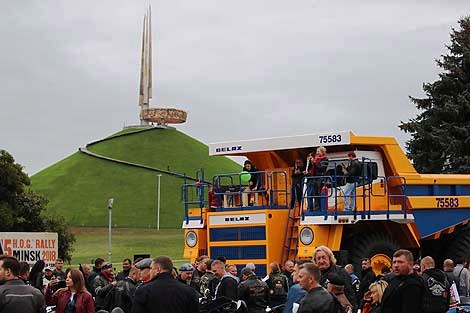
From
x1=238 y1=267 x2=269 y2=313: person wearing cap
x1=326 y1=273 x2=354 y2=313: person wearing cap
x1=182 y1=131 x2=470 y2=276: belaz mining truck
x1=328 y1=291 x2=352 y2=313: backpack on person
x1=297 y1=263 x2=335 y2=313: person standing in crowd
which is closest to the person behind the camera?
x1=297 y1=263 x2=335 y2=313: person standing in crowd

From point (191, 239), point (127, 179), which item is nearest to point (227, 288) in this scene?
point (191, 239)

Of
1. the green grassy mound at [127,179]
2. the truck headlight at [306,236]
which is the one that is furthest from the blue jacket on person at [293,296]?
the green grassy mound at [127,179]

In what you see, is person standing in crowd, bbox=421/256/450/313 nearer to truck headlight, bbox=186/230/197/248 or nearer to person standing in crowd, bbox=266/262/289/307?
person standing in crowd, bbox=266/262/289/307

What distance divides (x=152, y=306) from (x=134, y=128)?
129 meters

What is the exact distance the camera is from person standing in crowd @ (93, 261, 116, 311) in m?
12.7

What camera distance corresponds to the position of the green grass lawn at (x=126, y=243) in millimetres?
67881

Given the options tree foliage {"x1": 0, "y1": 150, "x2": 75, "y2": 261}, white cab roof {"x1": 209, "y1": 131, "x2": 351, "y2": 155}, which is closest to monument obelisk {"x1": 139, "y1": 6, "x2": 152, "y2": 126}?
tree foliage {"x1": 0, "y1": 150, "x2": 75, "y2": 261}

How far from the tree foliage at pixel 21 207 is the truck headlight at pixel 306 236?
30.3 meters

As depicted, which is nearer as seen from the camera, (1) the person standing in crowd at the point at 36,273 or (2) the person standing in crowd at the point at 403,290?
(2) the person standing in crowd at the point at 403,290

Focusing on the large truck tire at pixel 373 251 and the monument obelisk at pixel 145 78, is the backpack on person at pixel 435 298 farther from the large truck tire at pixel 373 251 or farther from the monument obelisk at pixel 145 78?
the monument obelisk at pixel 145 78

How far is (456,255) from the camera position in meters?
22.9

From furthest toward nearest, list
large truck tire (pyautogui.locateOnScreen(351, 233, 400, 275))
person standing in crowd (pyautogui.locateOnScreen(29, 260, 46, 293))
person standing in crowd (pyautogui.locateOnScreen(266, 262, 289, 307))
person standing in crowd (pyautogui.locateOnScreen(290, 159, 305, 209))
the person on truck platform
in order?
the person on truck platform → person standing in crowd (pyautogui.locateOnScreen(290, 159, 305, 209)) → large truck tire (pyautogui.locateOnScreen(351, 233, 400, 275)) → person standing in crowd (pyautogui.locateOnScreen(266, 262, 289, 307)) → person standing in crowd (pyautogui.locateOnScreen(29, 260, 46, 293))

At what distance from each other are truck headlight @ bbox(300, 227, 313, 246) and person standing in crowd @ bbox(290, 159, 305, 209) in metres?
1.42

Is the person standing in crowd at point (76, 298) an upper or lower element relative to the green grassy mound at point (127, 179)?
lower
